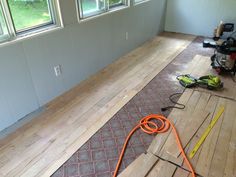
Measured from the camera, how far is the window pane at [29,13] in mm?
1972

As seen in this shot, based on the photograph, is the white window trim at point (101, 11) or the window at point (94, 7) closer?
the white window trim at point (101, 11)

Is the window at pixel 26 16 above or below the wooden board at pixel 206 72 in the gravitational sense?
above

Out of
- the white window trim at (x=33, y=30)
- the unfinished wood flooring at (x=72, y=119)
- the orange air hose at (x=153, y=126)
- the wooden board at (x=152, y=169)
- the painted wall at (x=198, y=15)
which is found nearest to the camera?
the wooden board at (x=152, y=169)

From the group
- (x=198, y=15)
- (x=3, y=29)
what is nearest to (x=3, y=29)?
(x=3, y=29)

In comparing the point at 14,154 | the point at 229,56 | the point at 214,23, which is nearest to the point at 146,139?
the point at 14,154

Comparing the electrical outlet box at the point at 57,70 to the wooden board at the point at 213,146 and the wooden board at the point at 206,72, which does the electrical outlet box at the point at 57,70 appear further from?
the wooden board at the point at 206,72

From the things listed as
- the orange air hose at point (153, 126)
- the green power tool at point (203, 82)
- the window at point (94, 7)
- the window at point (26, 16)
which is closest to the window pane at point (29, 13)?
the window at point (26, 16)

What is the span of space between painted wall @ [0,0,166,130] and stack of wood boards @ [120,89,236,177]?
53.0 inches

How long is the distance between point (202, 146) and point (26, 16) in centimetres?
217

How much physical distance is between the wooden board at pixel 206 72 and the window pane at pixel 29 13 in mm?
2138

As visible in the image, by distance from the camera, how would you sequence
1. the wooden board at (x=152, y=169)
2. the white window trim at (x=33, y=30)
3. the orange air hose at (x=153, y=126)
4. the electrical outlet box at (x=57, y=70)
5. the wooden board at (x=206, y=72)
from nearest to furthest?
the wooden board at (x=152, y=169), the white window trim at (x=33, y=30), the orange air hose at (x=153, y=126), the electrical outlet box at (x=57, y=70), the wooden board at (x=206, y=72)

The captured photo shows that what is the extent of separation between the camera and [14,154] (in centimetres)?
184

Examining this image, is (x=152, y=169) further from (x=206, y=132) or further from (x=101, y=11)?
(x=101, y=11)

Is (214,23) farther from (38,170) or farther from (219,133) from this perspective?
(38,170)
